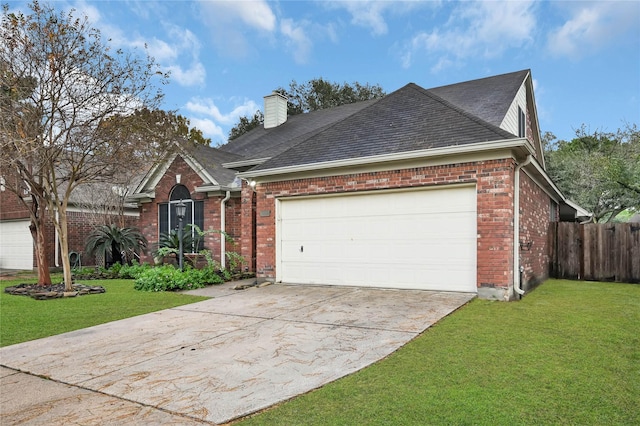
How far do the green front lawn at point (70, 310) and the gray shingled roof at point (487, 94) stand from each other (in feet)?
28.5

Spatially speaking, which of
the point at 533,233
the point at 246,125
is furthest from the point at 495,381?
the point at 246,125

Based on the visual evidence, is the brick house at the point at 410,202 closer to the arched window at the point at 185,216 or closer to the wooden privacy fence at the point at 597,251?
the wooden privacy fence at the point at 597,251

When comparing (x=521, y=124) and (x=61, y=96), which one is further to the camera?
(x=521, y=124)

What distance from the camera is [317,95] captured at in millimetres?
32688

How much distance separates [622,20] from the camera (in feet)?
44.4

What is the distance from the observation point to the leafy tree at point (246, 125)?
104 feet

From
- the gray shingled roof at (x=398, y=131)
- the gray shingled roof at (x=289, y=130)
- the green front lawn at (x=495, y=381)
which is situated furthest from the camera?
the gray shingled roof at (x=289, y=130)

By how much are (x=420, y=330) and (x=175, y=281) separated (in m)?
6.73

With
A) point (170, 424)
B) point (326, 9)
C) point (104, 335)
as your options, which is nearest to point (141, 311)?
point (104, 335)

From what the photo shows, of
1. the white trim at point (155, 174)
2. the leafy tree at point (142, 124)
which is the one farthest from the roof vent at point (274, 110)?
the white trim at point (155, 174)

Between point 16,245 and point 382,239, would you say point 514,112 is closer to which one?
point 382,239

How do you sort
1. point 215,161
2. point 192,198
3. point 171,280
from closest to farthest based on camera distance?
point 171,280
point 192,198
point 215,161

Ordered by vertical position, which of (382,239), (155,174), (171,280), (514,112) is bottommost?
(171,280)

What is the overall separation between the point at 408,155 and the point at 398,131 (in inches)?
51.3
